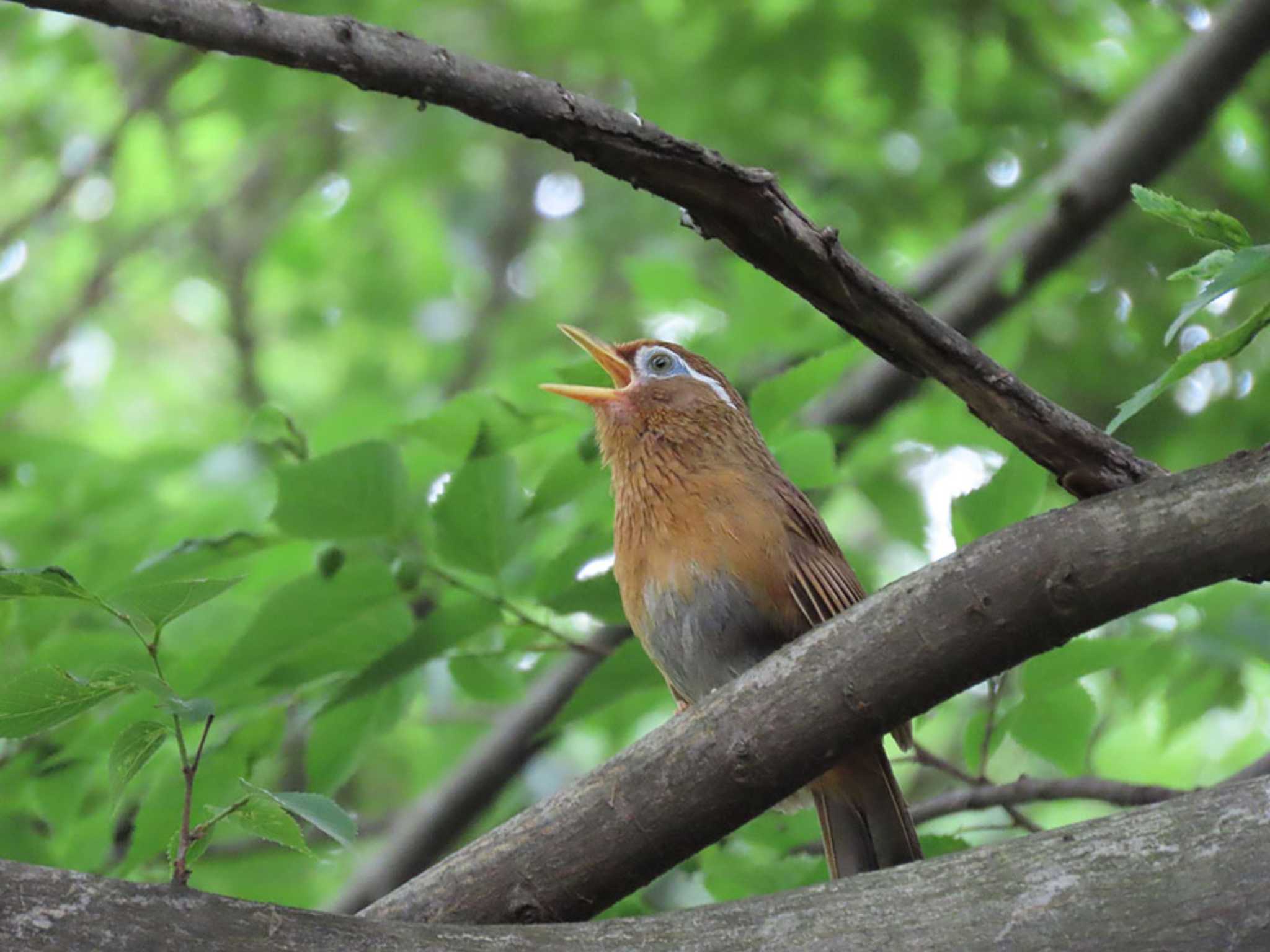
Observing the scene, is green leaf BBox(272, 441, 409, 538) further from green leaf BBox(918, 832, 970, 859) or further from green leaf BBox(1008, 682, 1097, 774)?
green leaf BBox(1008, 682, 1097, 774)

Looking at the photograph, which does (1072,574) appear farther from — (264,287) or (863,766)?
(264,287)

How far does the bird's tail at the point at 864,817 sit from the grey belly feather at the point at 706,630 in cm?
40

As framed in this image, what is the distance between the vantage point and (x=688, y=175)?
8.00 feet

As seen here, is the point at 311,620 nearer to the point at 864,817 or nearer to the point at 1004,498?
the point at 864,817

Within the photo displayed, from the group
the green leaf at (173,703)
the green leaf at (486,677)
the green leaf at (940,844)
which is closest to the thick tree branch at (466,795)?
the green leaf at (486,677)

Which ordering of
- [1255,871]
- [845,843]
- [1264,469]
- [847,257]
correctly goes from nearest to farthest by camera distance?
[1255,871], [1264,469], [847,257], [845,843]

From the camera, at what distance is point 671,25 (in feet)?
23.8

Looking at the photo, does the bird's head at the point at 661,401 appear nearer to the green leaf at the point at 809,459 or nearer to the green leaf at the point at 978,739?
the green leaf at the point at 809,459

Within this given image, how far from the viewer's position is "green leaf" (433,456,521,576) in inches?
138

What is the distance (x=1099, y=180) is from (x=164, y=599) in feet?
15.5

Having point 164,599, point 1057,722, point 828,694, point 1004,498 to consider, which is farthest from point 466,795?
point 164,599

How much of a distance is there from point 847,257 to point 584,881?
50.2 inches

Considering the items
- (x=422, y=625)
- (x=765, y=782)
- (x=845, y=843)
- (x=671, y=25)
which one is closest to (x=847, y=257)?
(x=765, y=782)

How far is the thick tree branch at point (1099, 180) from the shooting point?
5574 mm
